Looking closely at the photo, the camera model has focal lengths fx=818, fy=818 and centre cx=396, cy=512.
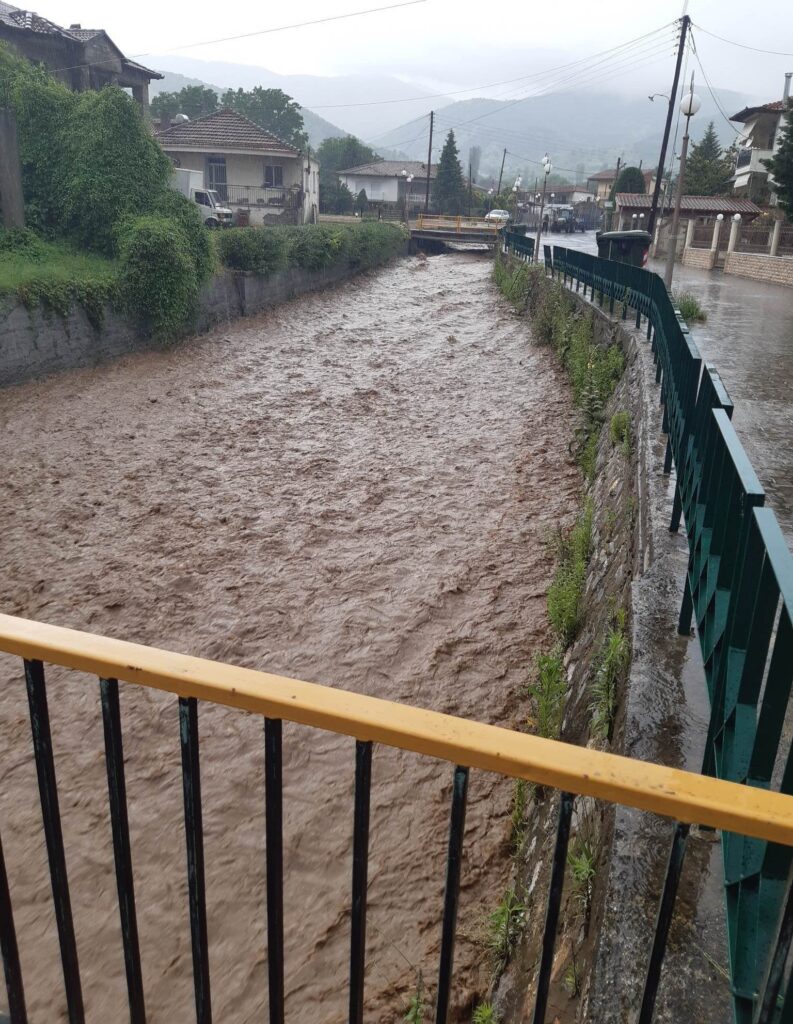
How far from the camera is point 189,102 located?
224 ft

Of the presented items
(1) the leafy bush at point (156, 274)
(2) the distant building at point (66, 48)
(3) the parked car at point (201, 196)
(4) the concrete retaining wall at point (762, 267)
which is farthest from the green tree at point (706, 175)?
(1) the leafy bush at point (156, 274)

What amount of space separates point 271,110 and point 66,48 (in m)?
48.9

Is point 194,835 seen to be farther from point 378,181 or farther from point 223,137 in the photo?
point 378,181

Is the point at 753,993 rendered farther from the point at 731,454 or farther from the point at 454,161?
the point at 454,161

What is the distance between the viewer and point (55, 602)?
23.9ft

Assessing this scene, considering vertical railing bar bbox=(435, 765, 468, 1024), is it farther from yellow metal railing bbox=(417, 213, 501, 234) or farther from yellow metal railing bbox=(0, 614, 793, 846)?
yellow metal railing bbox=(417, 213, 501, 234)

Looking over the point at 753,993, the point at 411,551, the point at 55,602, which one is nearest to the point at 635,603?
the point at 753,993

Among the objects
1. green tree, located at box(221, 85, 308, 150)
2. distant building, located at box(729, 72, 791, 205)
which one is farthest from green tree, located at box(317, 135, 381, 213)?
distant building, located at box(729, 72, 791, 205)

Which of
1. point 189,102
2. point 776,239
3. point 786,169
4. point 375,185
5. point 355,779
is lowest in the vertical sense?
point 355,779

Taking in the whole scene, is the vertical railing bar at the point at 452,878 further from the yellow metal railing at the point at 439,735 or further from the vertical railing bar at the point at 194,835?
the vertical railing bar at the point at 194,835

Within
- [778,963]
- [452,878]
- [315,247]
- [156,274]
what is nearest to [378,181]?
[315,247]

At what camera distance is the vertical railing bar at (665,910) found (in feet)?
4.52

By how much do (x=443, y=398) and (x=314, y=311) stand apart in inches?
429

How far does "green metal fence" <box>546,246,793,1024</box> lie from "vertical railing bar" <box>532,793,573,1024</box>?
1.22 ft
